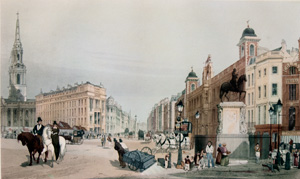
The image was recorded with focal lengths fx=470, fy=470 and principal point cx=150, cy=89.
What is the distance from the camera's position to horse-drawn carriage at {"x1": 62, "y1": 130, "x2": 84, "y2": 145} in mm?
16844

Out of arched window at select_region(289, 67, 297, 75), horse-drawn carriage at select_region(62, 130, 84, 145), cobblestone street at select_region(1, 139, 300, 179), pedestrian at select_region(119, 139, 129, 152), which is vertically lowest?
cobblestone street at select_region(1, 139, 300, 179)

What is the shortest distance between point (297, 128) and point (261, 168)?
2.16 m

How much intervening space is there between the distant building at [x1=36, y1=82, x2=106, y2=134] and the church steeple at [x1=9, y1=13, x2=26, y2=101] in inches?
32.3

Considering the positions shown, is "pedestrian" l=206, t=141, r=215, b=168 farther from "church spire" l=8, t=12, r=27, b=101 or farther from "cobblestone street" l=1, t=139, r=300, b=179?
"church spire" l=8, t=12, r=27, b=101

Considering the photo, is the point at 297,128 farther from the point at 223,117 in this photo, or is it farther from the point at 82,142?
the point at 82,142

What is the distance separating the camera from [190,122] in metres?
17.4

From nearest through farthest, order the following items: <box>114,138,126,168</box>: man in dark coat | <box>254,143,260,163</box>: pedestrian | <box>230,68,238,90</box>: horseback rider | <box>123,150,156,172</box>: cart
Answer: <box>123,150,156,172</box>: cart → <box>114,138,126,168</box>: man in dark coat → <box>254,143,260,163</box>: pedestrian → <box>230,68,238,90</box>: horseback rider

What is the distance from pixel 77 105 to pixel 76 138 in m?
1.21

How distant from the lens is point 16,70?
16.6 m

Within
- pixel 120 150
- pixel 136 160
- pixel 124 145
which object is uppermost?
pixel 124 145

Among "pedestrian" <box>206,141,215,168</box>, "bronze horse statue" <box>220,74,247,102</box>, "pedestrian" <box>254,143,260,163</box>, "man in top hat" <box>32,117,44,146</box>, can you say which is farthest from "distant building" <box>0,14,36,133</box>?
"pedestrian" <box>254,143,260,163</box>

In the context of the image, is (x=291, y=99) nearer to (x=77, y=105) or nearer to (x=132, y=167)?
(x=132, y=167)

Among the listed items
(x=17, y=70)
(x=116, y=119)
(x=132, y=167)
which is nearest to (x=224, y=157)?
(x=132, y=167)

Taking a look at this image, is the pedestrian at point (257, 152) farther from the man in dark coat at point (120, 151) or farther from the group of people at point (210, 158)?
the man in dark coat at point (120, 151)
